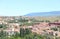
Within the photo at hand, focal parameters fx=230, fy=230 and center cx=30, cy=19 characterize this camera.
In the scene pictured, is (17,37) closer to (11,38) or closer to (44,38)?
(11,38)

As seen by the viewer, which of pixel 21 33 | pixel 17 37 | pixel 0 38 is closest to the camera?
pixel 0 38

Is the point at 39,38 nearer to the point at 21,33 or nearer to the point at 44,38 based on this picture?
the point at 44,38

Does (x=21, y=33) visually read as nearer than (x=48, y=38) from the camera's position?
No

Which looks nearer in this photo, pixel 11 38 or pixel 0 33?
pixel 11 38

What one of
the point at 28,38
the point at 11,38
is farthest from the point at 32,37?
the point at 11,38

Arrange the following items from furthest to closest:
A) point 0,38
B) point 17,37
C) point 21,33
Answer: point 21,33
point 17,37
point 0,38

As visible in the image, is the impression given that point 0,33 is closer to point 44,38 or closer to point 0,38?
point 0,38

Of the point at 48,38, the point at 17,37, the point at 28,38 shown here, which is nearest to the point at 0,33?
the point at 17,37

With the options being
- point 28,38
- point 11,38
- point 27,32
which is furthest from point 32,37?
point 27,32
